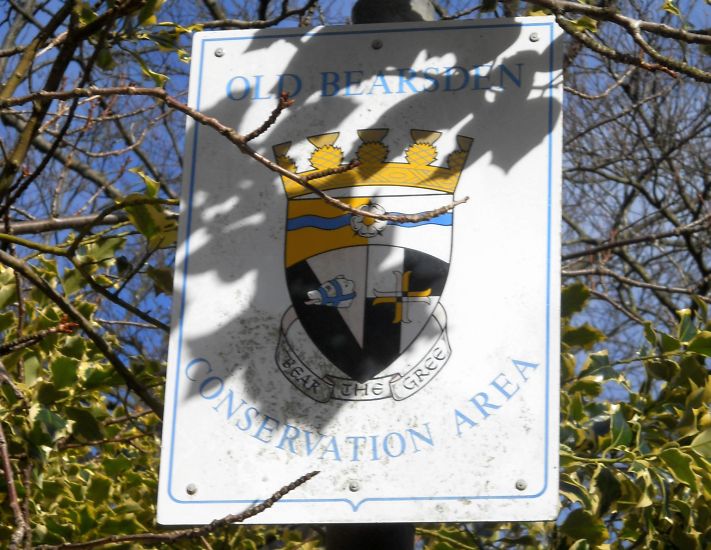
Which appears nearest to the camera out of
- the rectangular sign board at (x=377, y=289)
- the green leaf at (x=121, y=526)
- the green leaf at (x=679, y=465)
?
the rectangular sign board at (x=377, y=289)

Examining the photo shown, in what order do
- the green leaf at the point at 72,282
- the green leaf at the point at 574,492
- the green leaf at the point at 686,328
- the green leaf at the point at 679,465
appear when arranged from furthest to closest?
the green leaf at the point at 72,282, the green leaf at the point at 686,328, the green leaf at the point at 574,492, the green leaf at the point at 679,465

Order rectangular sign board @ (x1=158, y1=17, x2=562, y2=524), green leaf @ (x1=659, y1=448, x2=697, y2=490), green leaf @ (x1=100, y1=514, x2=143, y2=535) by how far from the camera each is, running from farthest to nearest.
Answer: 1. green leaf @ (x1=100, y1=514, x2=143, y2=535)
2. green leaf @ (x1=659, y1=448, x2=697, y2=490)
3. rectangular sign board @ (x1=158, y1=17, x2=562, y2=524)

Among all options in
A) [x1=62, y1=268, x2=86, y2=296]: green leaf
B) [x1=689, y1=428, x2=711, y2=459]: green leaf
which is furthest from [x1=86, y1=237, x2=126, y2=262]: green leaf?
[x1=689, y1=428, x2=711, y2=459]: green leaf

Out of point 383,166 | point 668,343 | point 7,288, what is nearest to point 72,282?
point 7,288

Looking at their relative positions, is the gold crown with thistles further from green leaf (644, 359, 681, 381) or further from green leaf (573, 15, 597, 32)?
green leaf (644, 359, 681, 381)

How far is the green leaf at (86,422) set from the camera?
9.59 ft

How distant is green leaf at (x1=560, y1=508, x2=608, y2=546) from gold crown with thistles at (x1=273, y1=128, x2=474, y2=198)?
1.00 meters

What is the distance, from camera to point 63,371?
274 cm

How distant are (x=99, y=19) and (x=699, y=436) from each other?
1.65 metres

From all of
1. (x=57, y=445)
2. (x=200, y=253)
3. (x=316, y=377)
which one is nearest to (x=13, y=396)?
(x=57, y=445)

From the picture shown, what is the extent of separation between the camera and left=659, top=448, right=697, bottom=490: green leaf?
265 cm

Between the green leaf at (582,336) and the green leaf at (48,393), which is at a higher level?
the green leaf at (582,336)

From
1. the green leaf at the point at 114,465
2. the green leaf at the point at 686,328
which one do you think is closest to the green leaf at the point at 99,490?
the green leaf at the point at 114,465

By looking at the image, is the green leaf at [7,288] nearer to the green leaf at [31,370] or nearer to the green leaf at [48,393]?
the green leaf at [31,370]
